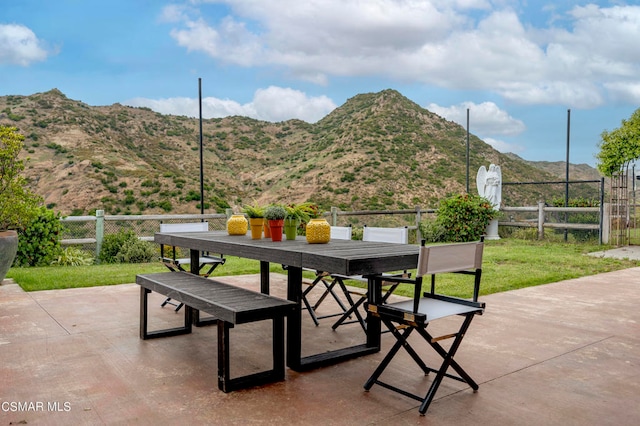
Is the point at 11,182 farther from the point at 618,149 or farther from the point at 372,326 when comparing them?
the point at 618,149

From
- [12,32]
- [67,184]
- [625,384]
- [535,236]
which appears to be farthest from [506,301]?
[12,32]

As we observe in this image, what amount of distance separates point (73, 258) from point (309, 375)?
6777 mm

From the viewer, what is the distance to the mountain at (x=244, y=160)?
28.1 metres

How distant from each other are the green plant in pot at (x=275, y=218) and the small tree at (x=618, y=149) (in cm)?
1052

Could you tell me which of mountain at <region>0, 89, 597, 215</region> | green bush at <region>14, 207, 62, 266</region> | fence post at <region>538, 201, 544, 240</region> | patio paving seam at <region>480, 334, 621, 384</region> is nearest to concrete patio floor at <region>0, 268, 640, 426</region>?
patio paving seam at <region>480, 334, 621, 384</region>

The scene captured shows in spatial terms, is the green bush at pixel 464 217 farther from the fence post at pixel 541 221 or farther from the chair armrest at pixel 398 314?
the chair armrest at pixel 398 314

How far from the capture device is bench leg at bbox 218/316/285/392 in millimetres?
2934

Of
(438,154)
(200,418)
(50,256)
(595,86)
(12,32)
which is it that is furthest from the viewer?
(438,154)

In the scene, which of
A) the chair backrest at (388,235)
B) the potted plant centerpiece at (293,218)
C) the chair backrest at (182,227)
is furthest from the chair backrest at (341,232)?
the chair backrest at (182,227)

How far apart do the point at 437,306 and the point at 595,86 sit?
1638 centimetres

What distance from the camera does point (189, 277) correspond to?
4.20m

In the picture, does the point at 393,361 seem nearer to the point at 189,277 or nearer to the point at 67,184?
the point at 189,277

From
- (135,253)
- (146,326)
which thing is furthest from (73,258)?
(146,326)

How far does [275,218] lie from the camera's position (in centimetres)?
398
